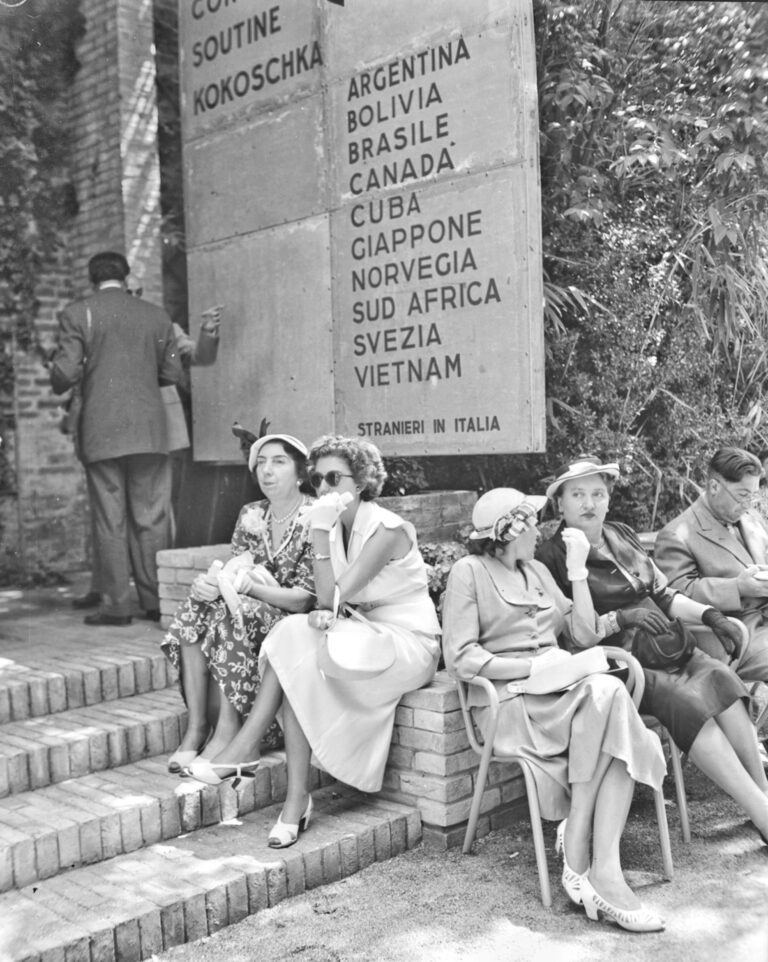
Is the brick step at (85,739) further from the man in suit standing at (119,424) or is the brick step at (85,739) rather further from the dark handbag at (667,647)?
the dark handbag at (667,647)

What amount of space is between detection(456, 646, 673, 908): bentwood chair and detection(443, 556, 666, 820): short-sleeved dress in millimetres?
34

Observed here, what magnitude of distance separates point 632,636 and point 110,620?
2.83m

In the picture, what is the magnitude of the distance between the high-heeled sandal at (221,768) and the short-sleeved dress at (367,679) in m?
0.34

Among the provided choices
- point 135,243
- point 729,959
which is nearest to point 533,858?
point 729,959

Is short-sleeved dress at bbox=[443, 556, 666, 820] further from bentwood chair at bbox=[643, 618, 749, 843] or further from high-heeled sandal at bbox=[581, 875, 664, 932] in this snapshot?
bentwood chair at bbox=[643, 618, 749, 843]

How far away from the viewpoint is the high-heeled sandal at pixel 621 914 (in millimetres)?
3158

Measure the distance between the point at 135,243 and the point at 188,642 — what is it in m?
3.97

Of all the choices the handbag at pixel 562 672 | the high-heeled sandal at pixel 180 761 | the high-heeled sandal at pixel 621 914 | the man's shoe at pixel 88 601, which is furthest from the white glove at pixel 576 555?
the man's shoe at pixel 88 601

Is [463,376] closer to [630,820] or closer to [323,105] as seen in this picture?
[323,105]

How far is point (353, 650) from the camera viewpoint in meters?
3.81

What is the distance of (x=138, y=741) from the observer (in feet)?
13.6

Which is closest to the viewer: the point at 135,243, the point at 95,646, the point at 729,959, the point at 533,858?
the point at 729,959

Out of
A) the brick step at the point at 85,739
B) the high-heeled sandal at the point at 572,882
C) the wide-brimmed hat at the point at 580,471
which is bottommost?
the high-heeled sandal at the point at 572,882

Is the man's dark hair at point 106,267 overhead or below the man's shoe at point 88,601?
overhead
